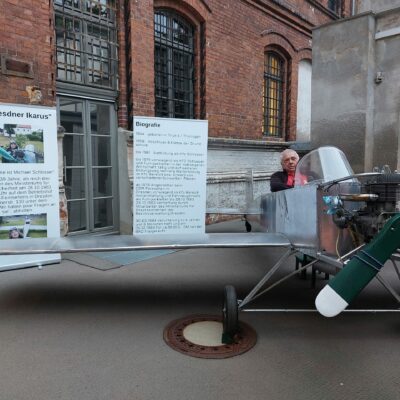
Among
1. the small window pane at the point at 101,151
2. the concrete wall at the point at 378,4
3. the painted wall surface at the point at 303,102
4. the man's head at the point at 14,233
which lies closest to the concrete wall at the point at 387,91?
the concrete wall at the point at 378,4

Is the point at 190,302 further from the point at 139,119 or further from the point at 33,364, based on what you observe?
the point at 139,119

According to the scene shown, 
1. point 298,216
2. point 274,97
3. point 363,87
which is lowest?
point 298,216

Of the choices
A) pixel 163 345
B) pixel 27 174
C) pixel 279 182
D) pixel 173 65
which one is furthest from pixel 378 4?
pixel 163 345

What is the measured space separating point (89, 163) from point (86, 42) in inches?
84.5

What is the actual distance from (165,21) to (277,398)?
778 centimetres

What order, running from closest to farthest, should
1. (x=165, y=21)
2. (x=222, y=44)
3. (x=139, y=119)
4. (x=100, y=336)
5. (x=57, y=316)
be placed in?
(x=100, y=336) → (x=57, y=316) → (x=139, y=119) → (x=165, y=21) → (x=222, y=44)

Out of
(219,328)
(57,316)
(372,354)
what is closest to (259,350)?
(219,328)

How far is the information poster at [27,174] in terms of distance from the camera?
16.1 feet

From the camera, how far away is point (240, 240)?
4000 millimetres

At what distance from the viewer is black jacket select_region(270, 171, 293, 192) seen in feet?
17.7

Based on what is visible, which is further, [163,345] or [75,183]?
[75,183]

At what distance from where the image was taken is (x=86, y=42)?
6996 millimetres

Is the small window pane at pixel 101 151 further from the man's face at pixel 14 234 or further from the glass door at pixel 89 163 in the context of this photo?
the man's face at pixel 14 234

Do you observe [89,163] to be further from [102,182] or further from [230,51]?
[230,51]
